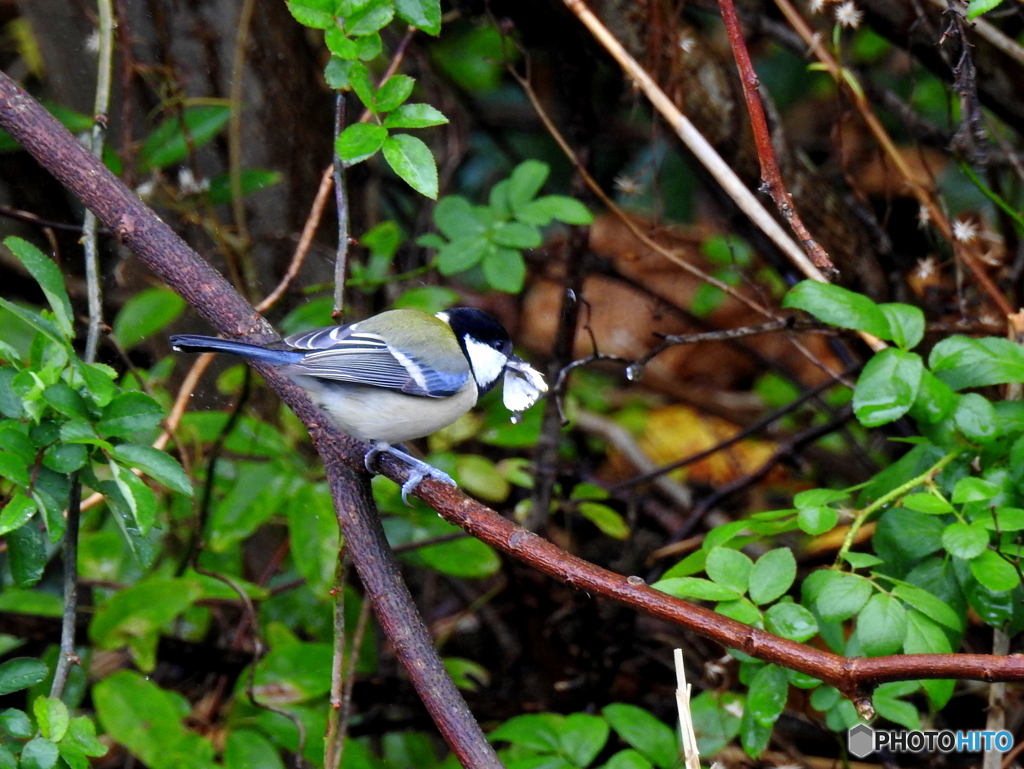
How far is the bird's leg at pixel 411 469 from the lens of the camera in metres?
1.66

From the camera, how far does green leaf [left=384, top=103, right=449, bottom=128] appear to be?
5.00ft

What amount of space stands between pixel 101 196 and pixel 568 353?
1.19 m

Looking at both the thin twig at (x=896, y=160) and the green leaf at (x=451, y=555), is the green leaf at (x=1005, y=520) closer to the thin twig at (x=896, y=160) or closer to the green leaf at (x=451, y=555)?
the thin twig at (x=896, y=160)

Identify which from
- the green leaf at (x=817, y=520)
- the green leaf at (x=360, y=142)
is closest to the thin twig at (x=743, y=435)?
the green leaf at (x=817, y=520)

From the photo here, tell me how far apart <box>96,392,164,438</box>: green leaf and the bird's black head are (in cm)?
88

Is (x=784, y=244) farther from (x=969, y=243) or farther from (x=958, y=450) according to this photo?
(x=969, y=243)

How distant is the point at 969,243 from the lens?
7.45 ft

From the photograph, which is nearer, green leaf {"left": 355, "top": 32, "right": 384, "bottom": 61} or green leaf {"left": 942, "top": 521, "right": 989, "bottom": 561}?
green leaf {"left": 942, "top": 521, "right": 989, "bottom": 561}

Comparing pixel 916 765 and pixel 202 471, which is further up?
pixel 202 471

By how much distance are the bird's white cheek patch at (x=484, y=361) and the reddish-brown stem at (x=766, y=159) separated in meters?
0.83

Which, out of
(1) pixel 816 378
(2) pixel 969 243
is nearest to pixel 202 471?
(2) pixel 969 243

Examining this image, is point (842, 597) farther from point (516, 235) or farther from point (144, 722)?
point (144, 722)

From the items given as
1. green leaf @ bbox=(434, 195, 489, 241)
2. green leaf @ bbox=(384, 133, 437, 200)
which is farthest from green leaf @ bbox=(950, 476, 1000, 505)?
green leaf @ bbox=(434, 195, 489, 241)

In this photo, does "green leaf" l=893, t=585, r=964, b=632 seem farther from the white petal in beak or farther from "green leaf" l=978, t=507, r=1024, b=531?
the white petal in beak
